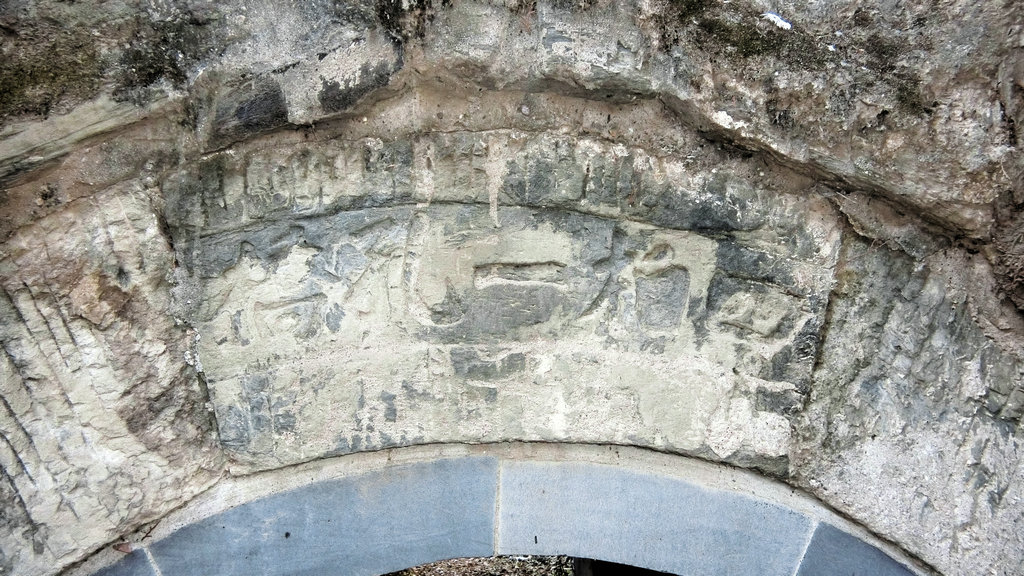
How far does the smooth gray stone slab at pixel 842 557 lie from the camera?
5.50 feet

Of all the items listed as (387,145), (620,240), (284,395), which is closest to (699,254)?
(620,240)

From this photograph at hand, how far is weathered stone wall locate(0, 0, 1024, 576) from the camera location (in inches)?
48.6

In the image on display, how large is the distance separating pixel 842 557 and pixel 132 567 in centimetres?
150

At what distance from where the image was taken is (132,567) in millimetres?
1610

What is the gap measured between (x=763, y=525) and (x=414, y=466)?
2.57 ft

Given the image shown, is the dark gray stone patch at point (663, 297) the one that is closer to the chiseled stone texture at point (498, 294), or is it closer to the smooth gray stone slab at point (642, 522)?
the chiseled stone texture at point (498, 294)

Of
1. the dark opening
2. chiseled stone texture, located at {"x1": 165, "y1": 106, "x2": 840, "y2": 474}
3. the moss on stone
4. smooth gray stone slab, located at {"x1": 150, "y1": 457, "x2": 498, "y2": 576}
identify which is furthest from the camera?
the dark opening

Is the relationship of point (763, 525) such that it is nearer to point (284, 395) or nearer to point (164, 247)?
point (284, 395)

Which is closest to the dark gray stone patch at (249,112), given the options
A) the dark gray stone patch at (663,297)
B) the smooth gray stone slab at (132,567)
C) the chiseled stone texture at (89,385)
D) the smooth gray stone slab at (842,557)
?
the chiseled stone texture at (89,385)

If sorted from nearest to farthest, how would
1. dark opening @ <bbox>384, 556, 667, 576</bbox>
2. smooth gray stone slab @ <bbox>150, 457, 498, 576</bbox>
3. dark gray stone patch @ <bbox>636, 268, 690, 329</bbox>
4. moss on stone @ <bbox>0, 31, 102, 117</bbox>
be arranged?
moss on stone @ <bbox>0, 31, 102, 117</bbox> < dark gray stone patch @ <bbox>636, 268, 690, 329</bbox> < smooth gray stone slab @ <bbox>150, 457, 498, 576</bbox> < dark opening @ <bbox>384, 556, 667, 576</bbox>

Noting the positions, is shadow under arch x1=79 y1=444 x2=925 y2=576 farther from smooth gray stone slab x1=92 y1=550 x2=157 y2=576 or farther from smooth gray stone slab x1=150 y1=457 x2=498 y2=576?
smooth gray stone slab x1=92 y1=550 x2=157 y2=576

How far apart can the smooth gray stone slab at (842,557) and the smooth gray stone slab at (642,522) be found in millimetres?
27

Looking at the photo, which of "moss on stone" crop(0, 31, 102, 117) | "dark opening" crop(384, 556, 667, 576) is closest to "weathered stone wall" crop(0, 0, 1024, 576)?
"moss on stone" crop(0, 31, 102, 117)

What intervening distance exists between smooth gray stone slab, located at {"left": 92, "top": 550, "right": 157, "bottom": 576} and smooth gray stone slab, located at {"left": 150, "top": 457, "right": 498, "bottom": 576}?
0.03 meters
